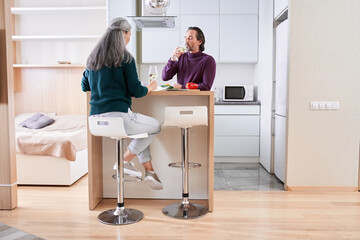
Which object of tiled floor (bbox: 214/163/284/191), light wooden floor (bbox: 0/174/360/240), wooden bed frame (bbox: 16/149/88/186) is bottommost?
tiled floor (bbox: 214/163/284/191)

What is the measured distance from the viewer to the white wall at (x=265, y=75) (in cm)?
451

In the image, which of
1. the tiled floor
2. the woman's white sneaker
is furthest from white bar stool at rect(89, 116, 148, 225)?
the tiled floor

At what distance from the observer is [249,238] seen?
2.45 meters

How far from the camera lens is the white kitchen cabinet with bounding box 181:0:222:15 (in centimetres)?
533

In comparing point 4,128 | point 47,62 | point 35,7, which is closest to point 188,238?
point 4,128

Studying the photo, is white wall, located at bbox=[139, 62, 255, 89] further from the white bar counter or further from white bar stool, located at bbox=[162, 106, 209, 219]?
white bar stool, located at bbox=[162, 106, 209, 219]

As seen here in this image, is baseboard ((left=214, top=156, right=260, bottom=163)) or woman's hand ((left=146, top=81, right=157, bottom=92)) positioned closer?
woman's hand ((left=146, top=81, right=157, bottom=92))

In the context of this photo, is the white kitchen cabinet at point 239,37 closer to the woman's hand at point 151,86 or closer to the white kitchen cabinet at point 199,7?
the white kitchen cabinet at point 199,7

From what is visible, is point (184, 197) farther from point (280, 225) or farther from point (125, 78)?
point (125, 78)

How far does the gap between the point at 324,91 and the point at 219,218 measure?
5.61 feet

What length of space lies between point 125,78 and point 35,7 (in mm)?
3577

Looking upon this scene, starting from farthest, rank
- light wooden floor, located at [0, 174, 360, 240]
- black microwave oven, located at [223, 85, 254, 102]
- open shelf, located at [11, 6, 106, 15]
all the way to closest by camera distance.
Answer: black microwave oven, located at [223, 85, 254, 102] < open shelf, located at [11, 6, 106, 15] < light wooden floor, located at [0, 174, 360, 240]

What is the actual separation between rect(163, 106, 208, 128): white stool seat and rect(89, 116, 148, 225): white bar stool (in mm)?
223

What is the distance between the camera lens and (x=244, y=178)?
4270 millimetres
